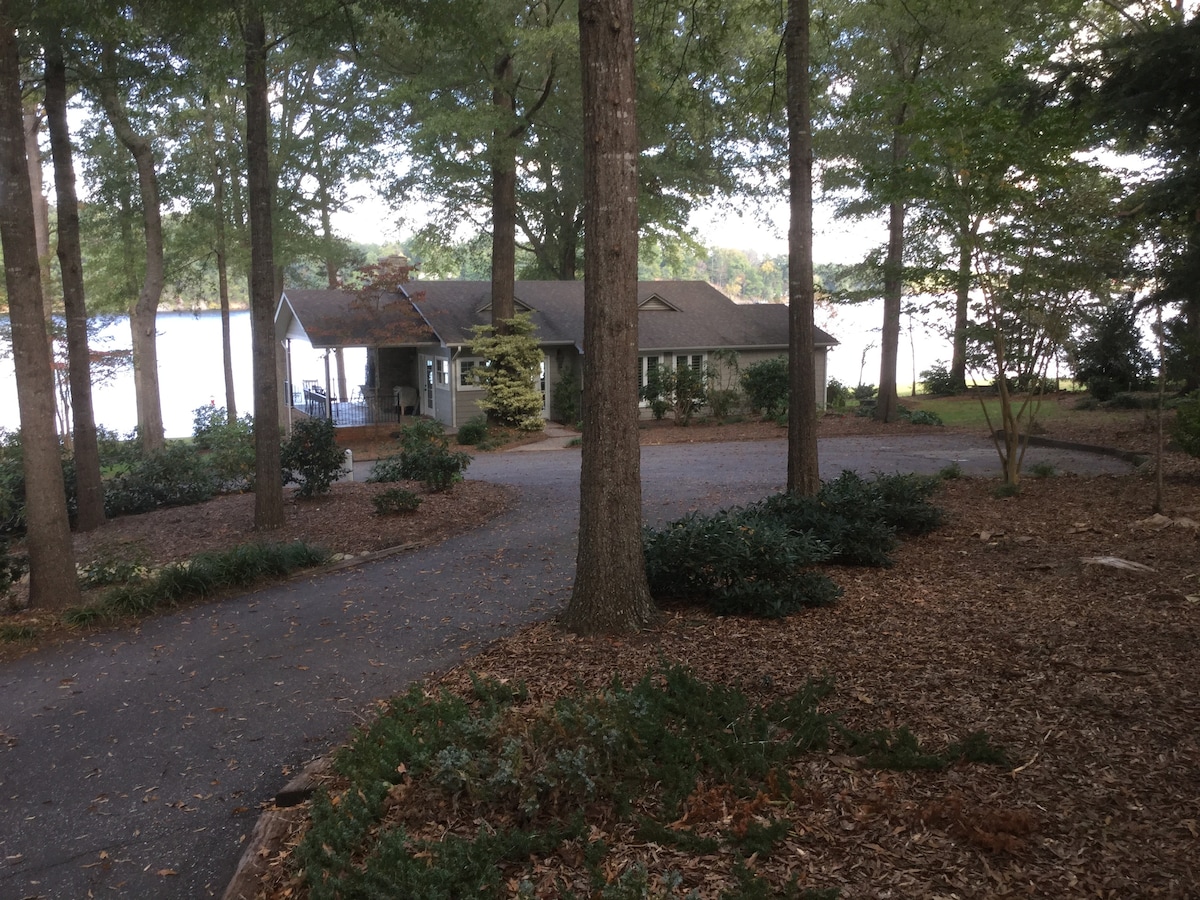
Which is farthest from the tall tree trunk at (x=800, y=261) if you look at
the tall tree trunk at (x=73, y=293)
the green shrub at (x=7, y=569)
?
the tall tree trunk at (x=73, y=293)

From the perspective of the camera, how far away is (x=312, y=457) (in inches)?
562

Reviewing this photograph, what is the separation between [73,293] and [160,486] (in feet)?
14.2

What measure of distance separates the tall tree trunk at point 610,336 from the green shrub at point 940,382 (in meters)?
28.5

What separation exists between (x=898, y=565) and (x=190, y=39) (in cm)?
1093

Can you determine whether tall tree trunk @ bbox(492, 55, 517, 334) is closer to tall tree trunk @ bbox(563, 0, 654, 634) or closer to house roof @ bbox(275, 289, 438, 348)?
house roof @ bbox(275, 289, 438, 348)

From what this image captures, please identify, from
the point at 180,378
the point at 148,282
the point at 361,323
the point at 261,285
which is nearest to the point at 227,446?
the point at 148,282

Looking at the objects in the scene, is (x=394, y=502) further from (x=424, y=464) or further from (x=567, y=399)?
(x=567, y=399)

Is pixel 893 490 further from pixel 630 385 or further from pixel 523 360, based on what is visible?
pixel 523 360

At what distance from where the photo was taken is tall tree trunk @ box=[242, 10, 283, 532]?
1130cm

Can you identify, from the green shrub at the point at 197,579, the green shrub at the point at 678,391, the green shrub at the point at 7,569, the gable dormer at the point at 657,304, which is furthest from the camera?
the gable dormer at the point at 657,304

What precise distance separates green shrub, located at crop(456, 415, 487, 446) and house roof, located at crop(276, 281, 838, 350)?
117 inches

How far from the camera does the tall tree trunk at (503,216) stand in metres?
23.5

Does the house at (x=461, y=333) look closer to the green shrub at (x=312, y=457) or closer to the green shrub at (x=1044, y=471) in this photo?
the green shrub at (x=312, y=457)

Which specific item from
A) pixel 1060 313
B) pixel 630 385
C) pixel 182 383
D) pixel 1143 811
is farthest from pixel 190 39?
pixel 182 383
